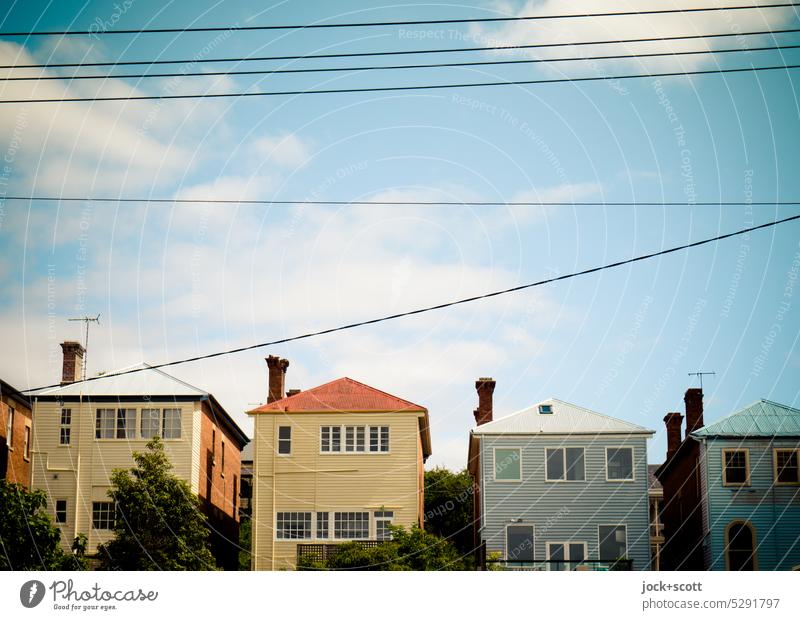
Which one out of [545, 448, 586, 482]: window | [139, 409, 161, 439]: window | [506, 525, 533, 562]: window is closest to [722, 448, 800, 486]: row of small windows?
[545, 448, 586, 482]: window

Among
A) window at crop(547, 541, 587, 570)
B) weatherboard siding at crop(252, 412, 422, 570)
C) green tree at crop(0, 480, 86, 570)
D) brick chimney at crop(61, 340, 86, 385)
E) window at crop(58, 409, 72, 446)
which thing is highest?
brick chimney at crop(61, 340, 86, 385)

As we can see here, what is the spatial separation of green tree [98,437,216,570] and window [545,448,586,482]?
8.63 m

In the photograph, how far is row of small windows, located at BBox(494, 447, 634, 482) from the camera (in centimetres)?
2475

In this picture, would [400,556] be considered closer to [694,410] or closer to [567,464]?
[567,464]

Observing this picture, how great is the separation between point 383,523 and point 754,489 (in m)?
8.63

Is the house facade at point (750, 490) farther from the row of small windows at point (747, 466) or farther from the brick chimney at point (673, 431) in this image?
the brick chimney at point (673, 431)

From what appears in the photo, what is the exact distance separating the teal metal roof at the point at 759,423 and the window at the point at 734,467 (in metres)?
0.48

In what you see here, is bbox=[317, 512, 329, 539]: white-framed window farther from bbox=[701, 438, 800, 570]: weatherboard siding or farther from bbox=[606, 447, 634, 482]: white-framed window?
bbox=[701, 438, 800, 570]: weatherboard siding

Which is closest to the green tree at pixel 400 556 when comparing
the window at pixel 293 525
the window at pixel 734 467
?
the window at pixel 293 525

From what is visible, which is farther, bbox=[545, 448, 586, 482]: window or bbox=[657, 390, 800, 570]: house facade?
bbox=[545, 448, 586, 482]: window

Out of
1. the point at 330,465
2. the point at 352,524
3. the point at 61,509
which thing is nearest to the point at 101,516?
the point at 61,509

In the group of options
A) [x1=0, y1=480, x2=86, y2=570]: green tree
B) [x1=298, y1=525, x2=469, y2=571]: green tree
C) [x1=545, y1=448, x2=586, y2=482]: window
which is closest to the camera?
[x1=0, y1=480, x2=86, y2=570]: green tree
